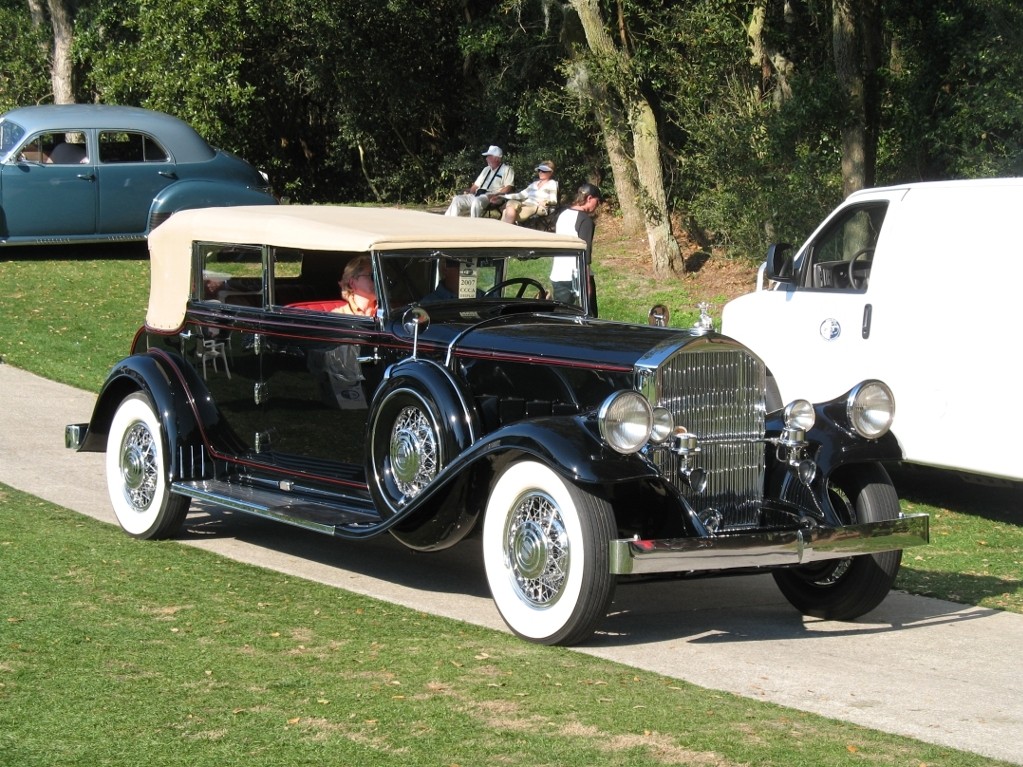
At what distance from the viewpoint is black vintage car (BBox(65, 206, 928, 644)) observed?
5859mm

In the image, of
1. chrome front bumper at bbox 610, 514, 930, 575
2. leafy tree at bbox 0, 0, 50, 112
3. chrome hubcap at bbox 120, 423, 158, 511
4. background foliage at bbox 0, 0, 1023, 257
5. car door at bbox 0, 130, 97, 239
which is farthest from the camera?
leafy tree at bbox 0, 0, 50, 112

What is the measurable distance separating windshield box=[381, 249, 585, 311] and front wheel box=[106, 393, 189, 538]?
1846mm

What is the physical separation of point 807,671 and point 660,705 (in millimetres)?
983

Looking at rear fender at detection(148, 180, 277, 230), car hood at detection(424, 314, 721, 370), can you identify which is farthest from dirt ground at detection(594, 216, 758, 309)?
car hood at detection(424, 314, 721, 370)

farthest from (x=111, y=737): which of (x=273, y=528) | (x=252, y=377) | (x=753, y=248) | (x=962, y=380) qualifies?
(x=753, y=248)

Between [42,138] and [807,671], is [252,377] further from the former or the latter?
[42,138]

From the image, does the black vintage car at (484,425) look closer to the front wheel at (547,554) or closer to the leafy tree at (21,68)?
the front wheel at (547,554)

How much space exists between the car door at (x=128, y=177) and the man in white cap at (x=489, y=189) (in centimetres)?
489

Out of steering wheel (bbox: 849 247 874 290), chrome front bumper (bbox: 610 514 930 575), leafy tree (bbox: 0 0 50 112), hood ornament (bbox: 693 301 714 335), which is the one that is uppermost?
leafy tree (bbox: 0 0 50 112)

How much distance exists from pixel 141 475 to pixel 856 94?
10.3 metres

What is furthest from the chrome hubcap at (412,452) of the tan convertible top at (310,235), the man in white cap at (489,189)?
the man in white cap at (489,189)

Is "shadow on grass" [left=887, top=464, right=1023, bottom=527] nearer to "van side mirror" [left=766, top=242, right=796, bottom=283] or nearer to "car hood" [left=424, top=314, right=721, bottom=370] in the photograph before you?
"van side mirror" [left=766, top=242, right=796, bottom=283]

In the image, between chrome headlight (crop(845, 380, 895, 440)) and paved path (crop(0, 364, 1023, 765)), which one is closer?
paved path (crop(0, 364, 1023, 765))

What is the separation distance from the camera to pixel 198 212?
8461 mm
